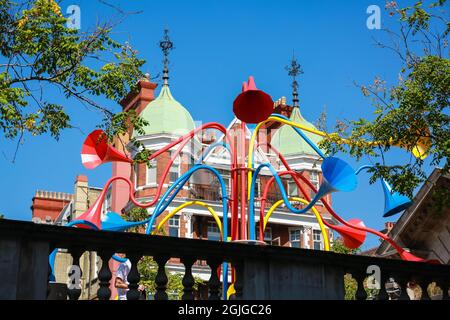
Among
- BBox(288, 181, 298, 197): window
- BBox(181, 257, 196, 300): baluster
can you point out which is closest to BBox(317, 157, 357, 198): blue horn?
BBox(181, 257, 196, 300): baluster

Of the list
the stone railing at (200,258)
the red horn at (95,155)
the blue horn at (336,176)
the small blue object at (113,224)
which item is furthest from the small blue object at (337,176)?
the stone railing at (200,258)

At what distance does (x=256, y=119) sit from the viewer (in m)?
21.0

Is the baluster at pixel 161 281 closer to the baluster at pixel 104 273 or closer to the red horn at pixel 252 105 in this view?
the baluster at pixel 104 273

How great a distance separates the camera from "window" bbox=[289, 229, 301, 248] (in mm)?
50688

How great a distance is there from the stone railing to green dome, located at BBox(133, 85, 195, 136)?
125ft

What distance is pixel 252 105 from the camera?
68.5 feet

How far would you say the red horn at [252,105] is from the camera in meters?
20.8

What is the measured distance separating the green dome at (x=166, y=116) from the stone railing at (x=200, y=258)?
38.2m

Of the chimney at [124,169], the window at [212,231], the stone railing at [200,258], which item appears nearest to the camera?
the stone railing at [200,258]

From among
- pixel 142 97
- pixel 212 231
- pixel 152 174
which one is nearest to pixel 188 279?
pixel 152 174

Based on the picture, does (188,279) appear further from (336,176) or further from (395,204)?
(395,204)

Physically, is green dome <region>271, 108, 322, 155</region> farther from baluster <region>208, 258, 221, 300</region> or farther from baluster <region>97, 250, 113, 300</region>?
baluster <region>97, 250, 113, 300</region>
